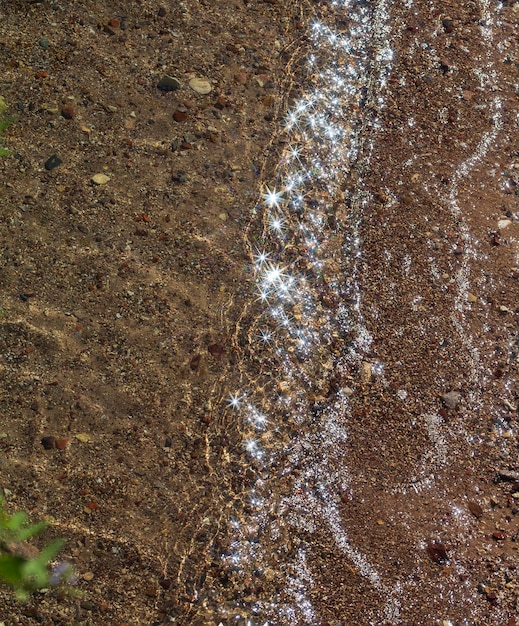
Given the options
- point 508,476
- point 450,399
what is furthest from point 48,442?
point 508,476

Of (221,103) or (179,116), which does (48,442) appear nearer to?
(179,116)

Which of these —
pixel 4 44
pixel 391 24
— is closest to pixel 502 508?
pixel 391 24

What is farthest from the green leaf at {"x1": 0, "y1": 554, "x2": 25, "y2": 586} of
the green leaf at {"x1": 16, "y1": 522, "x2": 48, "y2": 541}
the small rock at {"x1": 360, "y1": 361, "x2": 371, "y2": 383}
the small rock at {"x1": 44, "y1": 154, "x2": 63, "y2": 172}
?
the small rock at {"x1": 44, "y1": 154, "x2": 63, "y2": 172}

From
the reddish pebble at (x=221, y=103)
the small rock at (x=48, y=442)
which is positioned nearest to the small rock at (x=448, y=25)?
the reddish pebble at (x=221, y=103)

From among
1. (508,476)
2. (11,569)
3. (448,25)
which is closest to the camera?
(11,569)

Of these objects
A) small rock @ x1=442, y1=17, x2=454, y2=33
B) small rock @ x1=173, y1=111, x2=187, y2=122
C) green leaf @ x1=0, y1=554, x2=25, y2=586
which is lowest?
small rock @ x1=173, y1=111, x2=187, y2=122

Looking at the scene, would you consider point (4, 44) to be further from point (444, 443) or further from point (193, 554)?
point (444, 443)

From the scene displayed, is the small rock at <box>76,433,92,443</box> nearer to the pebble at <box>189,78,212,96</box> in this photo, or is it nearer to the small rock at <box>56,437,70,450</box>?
the small rock at <box>56,437,70,450</box>
